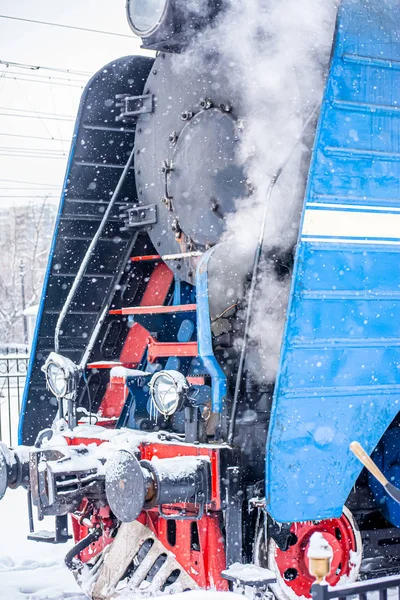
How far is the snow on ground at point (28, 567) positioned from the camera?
216 inches

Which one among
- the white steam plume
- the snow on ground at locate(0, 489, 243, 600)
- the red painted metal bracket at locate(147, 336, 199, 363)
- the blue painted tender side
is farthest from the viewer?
the snow on ground at locate(0, 489, 243, 600)

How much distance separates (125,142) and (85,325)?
122 centimetres

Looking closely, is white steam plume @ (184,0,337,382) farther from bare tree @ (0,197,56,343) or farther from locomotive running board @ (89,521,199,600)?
bare tree @ (0,197,56,343)

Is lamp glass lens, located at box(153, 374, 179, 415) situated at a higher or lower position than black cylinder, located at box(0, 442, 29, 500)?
higher

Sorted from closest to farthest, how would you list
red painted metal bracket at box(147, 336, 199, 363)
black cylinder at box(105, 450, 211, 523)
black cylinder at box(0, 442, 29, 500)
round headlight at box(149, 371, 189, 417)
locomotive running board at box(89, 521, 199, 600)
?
black cylinder at box(105, 450, 211, 523)
round headlight at box(149, 371, 189, 417)
locomotive running board at box(89, 521, 199, 600)
red painted metal bracket at box(147, 336, 199, 363)
black cylinder at box(0, 442, 29, 500)

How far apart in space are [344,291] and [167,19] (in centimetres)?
174

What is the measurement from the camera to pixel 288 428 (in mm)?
3824

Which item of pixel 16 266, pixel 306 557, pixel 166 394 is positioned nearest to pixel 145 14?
pixel 166 394

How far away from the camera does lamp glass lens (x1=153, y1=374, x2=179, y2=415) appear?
14.3 feet

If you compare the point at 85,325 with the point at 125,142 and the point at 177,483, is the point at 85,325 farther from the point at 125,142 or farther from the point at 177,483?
the point at 177,483

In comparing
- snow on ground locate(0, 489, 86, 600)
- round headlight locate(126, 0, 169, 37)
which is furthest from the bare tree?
round headlight locate(126, 0, 169, 37)

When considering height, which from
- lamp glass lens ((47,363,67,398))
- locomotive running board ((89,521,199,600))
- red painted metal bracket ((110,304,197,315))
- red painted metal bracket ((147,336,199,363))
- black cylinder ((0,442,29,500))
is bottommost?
locomotive running board ((89,521,199,600))

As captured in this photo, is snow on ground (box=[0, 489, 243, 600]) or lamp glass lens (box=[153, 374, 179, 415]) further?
snow on ground (box=[0, 489, 243, 600])

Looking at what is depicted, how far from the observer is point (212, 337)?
448 cm
